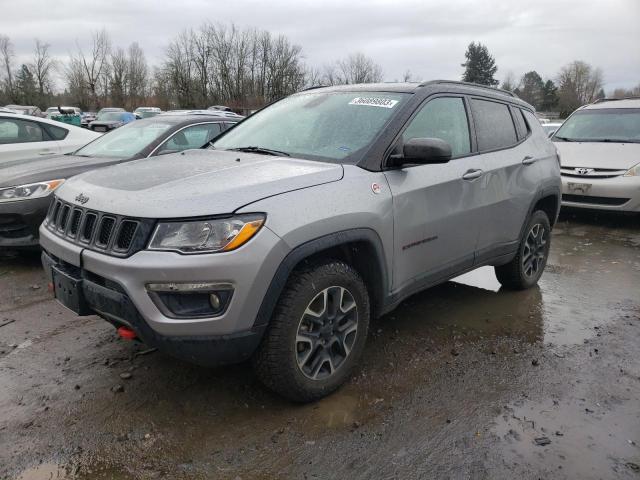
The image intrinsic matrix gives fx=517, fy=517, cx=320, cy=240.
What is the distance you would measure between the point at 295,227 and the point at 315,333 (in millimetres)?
625

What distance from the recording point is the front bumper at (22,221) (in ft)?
16.5

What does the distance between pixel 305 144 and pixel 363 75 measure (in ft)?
204

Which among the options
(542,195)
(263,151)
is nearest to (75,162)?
(263,151)

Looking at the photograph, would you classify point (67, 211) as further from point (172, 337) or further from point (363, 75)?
point (363, 75)

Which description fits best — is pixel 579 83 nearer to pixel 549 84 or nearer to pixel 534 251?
pixel 549 84

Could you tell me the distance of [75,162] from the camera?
559 centimetres

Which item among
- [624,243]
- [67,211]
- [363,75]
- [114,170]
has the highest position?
[363,75]

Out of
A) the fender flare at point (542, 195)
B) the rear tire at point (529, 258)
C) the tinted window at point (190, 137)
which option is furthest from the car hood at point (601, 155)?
the tinted window at point (190, 137)


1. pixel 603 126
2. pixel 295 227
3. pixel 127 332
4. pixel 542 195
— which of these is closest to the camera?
pixel 295 227

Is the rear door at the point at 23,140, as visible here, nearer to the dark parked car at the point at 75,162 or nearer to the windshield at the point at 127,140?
the dark parked car at the point at 75,162

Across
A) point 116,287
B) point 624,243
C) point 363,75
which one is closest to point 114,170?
point 116,287

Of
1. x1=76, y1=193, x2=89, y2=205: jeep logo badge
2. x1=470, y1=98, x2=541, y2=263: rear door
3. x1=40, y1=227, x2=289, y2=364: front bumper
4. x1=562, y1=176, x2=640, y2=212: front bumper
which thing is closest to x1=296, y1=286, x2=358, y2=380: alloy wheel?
x1=40, y1=227, x2=289, y2=364: front bumper

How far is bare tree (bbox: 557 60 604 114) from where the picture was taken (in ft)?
253

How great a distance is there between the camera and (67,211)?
295 centimetres
